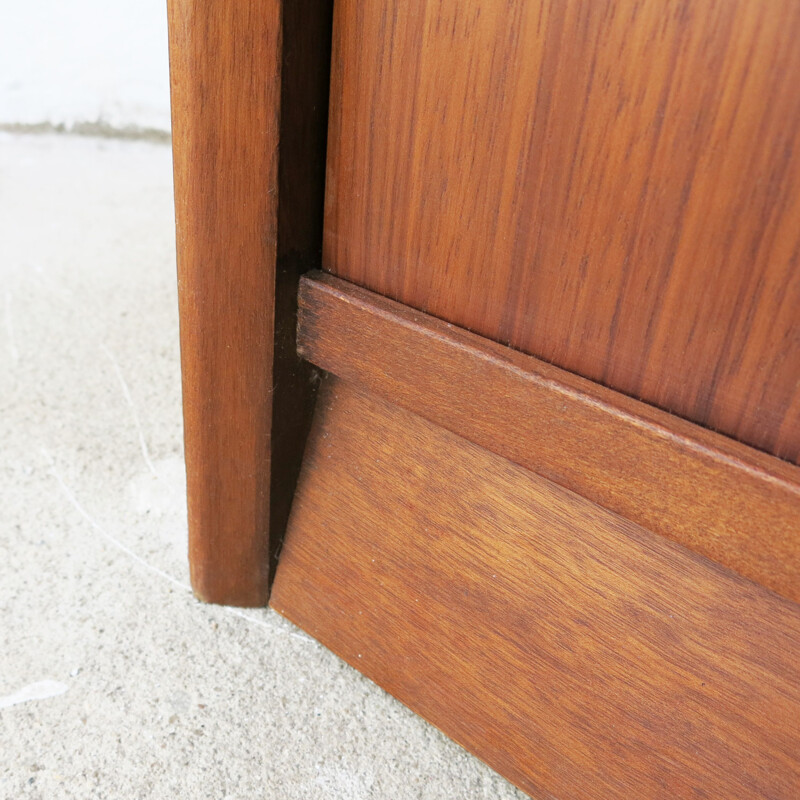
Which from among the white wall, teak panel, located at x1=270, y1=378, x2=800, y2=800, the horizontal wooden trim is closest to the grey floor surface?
teak panel, located at x1=270, y1=378, x2=800, y2=800

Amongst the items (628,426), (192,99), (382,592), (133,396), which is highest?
(192,99)

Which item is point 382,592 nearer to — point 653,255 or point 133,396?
point 653,255

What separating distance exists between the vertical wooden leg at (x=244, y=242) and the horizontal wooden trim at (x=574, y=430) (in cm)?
4

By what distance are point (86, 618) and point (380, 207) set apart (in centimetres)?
44

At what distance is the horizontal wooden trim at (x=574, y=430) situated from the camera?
44 centimetres

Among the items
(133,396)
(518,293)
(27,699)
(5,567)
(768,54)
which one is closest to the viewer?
(768,54)

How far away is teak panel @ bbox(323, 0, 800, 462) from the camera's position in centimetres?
40

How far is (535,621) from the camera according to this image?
0.57 m

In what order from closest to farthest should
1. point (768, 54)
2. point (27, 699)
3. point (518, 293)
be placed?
point (768, 54), point (518, 293), point (27, 699)

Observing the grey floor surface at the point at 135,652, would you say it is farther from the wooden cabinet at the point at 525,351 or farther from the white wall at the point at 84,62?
the white wall at the point at 84,62

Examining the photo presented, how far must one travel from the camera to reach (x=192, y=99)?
21.4 inches

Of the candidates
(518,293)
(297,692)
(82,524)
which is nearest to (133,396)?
(82,524)

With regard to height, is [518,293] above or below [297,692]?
above

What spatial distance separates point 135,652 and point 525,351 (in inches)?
16.3
